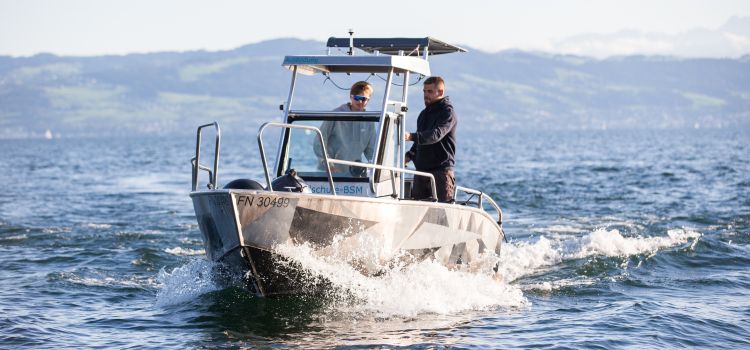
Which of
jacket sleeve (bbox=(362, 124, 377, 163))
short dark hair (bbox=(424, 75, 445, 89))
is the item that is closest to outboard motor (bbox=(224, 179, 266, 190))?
jacket sleeve (bbox=(362, 124, 377, 163))

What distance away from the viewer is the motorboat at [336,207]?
11.0 m

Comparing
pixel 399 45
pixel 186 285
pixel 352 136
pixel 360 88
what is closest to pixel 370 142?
pixel 352 136

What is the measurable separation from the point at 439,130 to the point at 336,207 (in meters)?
2.07

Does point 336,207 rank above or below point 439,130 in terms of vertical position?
below

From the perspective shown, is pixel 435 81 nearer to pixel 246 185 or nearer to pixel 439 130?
pixel 439 130

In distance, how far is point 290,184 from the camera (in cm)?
1135

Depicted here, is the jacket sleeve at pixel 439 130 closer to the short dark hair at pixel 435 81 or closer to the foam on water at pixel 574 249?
the short dark hair at pixel 435 81

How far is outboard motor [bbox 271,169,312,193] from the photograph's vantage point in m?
11.3

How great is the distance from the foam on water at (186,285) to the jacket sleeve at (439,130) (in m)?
3.01

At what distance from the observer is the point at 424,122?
13.1m

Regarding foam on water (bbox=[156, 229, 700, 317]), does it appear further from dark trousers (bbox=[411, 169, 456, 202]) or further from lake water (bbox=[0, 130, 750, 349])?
dark trousers (bbox=[411, 169, 456, 202])

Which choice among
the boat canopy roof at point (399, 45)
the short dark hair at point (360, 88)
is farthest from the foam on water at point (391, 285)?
the boat canopy roof at point (399, 45)

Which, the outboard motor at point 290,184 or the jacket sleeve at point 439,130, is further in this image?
the jacket sleeve at point 439,130

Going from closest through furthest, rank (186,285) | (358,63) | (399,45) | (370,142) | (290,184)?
(290,184), (358,63), (370,142), (186,285), (399,45)
